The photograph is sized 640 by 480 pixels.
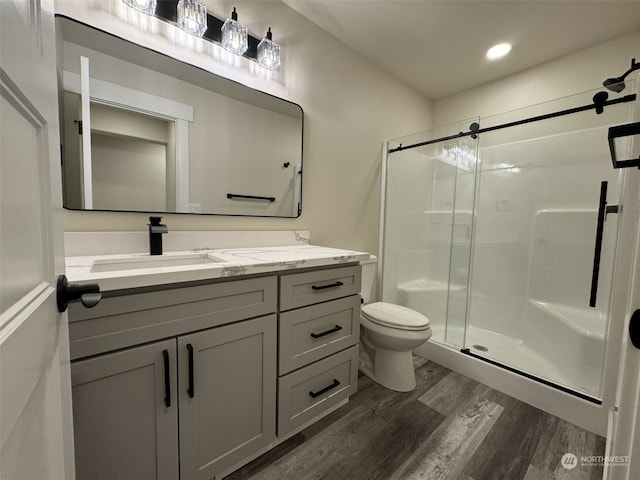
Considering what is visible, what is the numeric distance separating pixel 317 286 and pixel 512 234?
1.81 metres

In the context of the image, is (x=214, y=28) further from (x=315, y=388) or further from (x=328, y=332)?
(x=315, y=388)

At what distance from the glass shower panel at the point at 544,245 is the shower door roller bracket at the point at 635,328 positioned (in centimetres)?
148

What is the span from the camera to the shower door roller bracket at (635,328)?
1.41 feet

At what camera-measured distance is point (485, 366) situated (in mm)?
1741

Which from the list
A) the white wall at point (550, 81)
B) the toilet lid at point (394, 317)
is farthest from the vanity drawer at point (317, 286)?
the white wall at point (550, 81)

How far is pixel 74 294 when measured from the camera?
19.5 inches

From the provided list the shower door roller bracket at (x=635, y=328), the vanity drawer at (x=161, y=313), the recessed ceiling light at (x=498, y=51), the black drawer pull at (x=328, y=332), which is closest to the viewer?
the shower door roller bracket at (x=635, y=328)

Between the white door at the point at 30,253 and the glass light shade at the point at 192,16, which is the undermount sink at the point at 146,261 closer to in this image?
the white door at the point at 30,253

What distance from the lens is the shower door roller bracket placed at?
429 millimetres

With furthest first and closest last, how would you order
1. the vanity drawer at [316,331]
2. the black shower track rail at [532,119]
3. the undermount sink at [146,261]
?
1. the black shower track rail at [532,119]
2. the vanity drawer at [316,331]
3. the undermount sink at [146,261]

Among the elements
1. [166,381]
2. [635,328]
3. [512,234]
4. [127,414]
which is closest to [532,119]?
[512,234]

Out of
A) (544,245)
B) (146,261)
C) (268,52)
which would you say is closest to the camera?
(146,261)

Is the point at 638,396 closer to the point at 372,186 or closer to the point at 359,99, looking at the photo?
the point at 372,186

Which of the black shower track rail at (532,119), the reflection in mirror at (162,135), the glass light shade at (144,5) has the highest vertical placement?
the glass light shade at (144,5)
